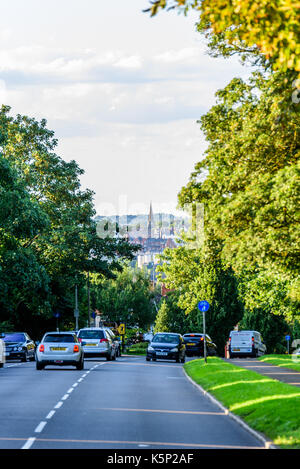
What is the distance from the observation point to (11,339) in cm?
4853

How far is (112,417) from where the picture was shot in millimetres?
17234

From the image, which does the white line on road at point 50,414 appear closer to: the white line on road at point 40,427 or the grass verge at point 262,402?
the white line on road at point 40,427

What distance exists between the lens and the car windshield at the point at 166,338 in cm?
4756

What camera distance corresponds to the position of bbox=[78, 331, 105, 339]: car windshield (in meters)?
45.0

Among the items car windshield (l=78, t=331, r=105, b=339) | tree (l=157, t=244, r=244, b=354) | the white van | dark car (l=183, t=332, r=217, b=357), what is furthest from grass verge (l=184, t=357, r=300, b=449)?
tree (l=157, t=244, r=244, b=354)

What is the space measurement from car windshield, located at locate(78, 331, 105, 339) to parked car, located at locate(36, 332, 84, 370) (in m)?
8.61

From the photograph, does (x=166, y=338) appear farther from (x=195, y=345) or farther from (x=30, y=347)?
(x=195, y=345)

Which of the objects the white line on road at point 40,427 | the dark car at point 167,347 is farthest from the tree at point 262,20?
the dark car at point 167,347

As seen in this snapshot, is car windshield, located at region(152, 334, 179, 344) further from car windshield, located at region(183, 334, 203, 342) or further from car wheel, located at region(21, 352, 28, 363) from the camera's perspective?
car windshield, located at region(183, 334, 203, 342)

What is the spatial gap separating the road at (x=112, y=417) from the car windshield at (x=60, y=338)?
22.0 feet

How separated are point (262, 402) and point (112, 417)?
3.52 meters
